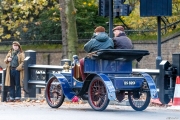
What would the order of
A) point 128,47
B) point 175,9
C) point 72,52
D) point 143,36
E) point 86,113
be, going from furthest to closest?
point 175,9
point 143,36
point 72,52
point 128,47
point 86,113

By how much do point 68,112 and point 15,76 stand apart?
240 inches

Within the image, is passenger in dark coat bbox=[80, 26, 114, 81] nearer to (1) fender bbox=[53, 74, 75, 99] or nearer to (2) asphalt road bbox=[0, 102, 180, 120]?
(1) fender bbox=[53, 74, 75, 99]

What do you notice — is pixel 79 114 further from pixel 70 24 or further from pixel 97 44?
pixel 70 24

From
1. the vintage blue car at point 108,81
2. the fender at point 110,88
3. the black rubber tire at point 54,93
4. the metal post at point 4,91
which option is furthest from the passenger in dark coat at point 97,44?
the metal post at point 4,91

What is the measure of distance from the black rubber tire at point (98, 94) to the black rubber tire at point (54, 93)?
1.11 meters

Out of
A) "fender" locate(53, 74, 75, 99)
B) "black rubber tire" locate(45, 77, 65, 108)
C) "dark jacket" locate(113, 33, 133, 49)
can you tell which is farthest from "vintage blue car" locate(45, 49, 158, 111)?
"dark jacket" locate(113, 33, 133, 49)

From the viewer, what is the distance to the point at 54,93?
1733cm

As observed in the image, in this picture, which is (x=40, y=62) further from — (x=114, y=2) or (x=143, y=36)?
(x=114, y=2)

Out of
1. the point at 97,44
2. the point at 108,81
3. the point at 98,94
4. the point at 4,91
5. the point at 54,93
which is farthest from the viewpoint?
the point at 4,91

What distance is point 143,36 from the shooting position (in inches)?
1328

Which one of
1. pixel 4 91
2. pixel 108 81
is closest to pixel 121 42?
pixel 108 81

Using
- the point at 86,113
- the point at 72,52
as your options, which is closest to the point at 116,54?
the point at 86,113

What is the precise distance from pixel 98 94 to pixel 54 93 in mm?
1691

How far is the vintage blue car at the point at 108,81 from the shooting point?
1585 cm
